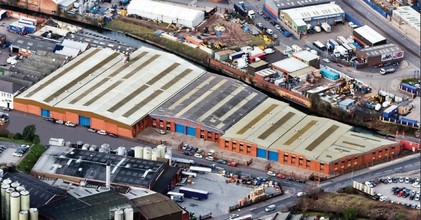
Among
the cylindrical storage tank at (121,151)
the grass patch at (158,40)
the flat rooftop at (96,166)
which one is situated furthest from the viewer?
the grass patch at (158,40)

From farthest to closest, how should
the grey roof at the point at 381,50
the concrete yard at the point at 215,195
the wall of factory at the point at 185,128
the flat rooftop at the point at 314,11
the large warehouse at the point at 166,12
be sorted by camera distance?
the large warehouse at the point at 166,12 → the flat rooftop at the point at 314,11 → the grey roof at the point at 381,50 → the wall of factory at the point at 185,128 → the concrete yard at the point at 215,195

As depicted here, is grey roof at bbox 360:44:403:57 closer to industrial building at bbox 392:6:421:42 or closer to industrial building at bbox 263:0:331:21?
industrial building at bbox 392:6:421:42

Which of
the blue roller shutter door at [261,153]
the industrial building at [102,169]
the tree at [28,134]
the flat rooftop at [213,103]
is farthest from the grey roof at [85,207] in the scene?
the flat rooftop at [213,103]

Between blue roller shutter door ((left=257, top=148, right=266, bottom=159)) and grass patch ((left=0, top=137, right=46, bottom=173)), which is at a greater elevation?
blue roller shutter door ((left=257, top=148, right=266, bottom=159))

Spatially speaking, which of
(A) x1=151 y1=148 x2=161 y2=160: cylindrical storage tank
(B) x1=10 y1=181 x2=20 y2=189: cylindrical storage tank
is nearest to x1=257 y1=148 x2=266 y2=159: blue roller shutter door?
(A) x1=151 y1=148 x2=161 y2=160: cylindrical storage tank

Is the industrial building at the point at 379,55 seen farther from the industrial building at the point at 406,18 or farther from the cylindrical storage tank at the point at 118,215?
the cylindrical storage tank at the point at 118,215

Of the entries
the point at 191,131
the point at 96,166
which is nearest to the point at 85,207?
the point at 96,166
